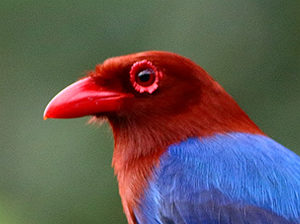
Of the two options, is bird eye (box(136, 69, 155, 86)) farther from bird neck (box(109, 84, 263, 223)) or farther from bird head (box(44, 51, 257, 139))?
bird neck (box(109, 84, 263, 223))

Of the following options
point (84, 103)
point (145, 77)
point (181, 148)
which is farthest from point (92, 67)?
point (181, 148)

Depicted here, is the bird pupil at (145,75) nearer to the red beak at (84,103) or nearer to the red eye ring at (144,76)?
the red eye ring at (144,76)

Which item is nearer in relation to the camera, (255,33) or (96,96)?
(96,96)

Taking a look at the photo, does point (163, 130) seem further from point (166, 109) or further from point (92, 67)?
point (92, 67)

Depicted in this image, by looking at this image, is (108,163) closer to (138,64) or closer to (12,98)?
(12,98)

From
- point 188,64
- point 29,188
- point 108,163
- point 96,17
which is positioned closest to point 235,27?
point 96,17

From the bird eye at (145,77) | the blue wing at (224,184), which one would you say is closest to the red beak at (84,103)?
the bird eye at (145,77)
